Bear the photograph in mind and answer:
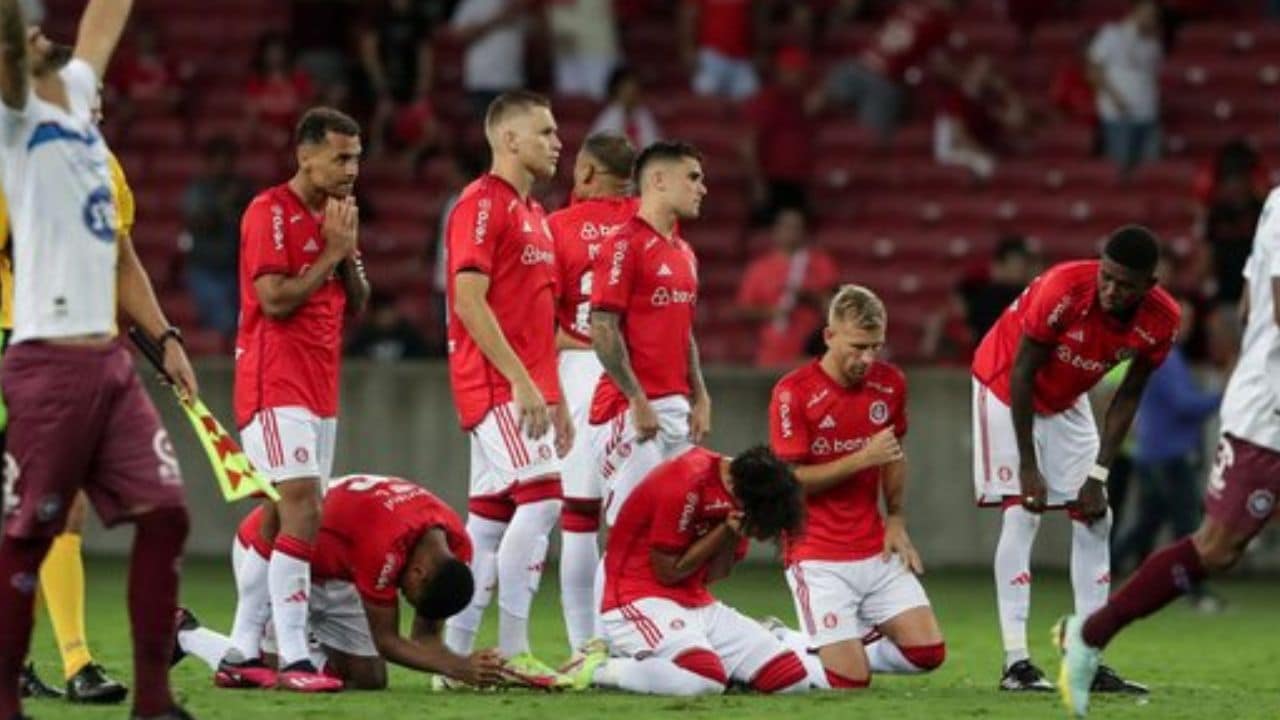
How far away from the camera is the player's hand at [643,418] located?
13023mm

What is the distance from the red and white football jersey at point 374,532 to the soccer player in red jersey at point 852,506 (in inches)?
64.1

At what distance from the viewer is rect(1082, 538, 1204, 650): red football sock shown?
10727 millimetres

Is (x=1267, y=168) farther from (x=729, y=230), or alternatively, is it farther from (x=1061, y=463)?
(x=1061, y=463)

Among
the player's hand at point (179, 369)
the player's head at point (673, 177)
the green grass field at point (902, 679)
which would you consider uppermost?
the player's head at point (673, 177)

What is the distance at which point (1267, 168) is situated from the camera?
2289 cm

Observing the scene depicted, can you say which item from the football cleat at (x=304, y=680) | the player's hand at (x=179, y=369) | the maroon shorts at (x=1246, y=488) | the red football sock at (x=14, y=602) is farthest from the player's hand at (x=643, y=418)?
the red football sock at (x=14, y=602)

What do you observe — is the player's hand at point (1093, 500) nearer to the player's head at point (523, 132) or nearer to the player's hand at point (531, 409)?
the player's hand at point (531, 409)

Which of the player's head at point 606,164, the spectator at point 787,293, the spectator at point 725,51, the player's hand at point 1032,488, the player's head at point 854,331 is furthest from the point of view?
the spectator at point 725,51

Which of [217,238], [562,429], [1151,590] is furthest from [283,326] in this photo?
[217,238]

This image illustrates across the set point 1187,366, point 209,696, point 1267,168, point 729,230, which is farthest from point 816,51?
point 209,696

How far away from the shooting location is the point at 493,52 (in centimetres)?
2481

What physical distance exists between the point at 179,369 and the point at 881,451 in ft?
11.8

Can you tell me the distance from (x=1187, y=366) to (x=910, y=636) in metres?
7.92

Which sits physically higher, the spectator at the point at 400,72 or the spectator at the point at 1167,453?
the spectator at the point at 400,72
